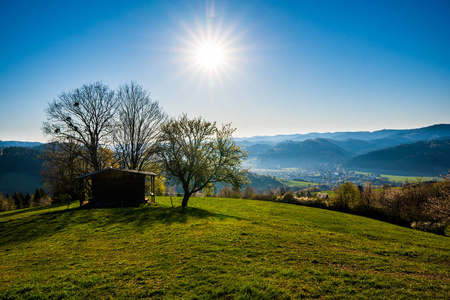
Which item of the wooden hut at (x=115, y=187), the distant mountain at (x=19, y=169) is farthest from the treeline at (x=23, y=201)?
the distant mountain at (x=19, y=169)

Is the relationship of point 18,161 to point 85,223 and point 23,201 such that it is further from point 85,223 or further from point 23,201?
point 85,223

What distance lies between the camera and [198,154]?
2377 cm

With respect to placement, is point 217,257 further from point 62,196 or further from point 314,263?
point 62,196

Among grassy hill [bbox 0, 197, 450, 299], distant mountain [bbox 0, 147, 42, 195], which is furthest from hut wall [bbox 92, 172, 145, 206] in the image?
distant mountain [bbox 0, 147, 42, 195]

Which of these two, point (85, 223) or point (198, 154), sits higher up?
point (198, 154)

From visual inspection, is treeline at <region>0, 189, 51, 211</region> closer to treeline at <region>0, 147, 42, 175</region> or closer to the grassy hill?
the grassy hill

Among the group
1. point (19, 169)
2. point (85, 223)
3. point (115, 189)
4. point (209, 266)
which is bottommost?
point (85, 223)

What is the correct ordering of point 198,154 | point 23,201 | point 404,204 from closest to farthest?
point 198,154, point 404,204, point 23,201

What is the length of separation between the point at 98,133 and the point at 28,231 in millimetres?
18859

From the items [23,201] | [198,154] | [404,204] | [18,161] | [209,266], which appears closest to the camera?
[209,266]

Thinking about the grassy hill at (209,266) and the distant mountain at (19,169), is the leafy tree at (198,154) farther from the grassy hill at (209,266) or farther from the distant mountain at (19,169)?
the distant mountain at (19,169)

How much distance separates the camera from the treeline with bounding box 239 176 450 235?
2166 cm

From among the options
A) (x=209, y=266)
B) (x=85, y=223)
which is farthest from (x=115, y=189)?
(x=209, y=266)

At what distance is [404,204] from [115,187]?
43.0 m
